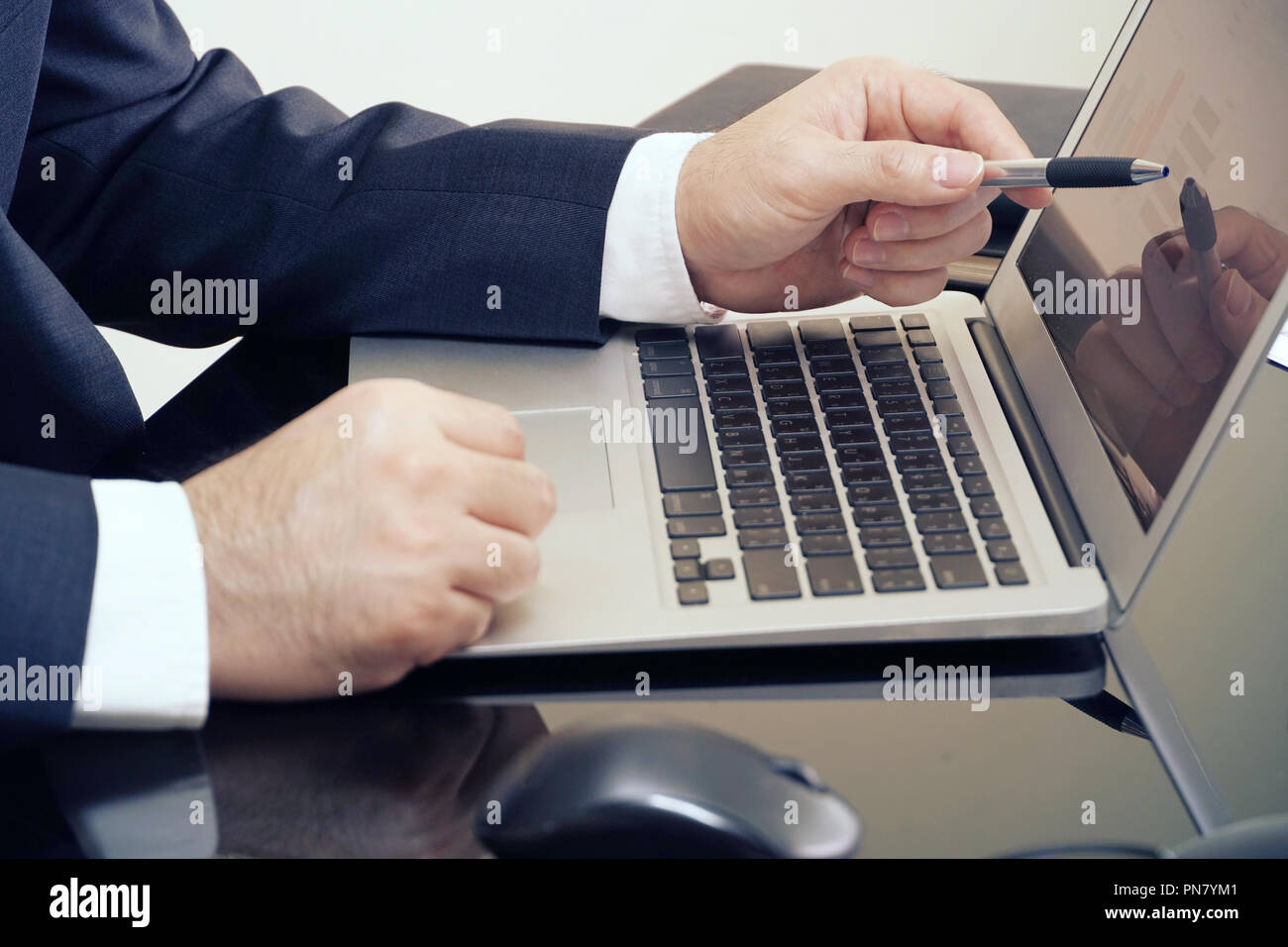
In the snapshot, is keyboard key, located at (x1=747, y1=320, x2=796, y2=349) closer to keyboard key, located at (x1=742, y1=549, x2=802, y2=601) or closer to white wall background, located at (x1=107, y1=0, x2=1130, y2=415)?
keyboard key, located at (x1=742, y1=549, x2=802, y2=601)

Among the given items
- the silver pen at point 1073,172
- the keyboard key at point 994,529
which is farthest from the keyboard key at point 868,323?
the keyboard key at point 994,529

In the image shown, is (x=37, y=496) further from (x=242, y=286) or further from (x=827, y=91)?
(x=827, y=91)

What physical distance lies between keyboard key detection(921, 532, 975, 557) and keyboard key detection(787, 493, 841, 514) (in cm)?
5

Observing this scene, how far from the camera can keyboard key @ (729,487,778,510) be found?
557 mm

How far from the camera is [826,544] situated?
527mm

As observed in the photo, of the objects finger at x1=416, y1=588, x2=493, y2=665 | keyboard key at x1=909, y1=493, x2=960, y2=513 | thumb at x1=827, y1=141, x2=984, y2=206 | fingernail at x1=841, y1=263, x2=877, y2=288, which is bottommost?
finger at x1=416, y1=588, x2=493, y2=665

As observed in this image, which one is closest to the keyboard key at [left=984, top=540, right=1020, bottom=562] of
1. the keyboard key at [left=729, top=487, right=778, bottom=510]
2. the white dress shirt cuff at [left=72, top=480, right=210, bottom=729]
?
the keyboard key at [left=729, top=487, right=778, bottom=510]

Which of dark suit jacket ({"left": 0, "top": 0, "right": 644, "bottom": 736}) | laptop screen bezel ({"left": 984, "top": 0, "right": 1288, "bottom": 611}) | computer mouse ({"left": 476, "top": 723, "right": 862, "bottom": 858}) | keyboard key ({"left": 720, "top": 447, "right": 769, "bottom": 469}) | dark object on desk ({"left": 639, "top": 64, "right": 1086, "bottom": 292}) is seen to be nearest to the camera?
computer mouse ({"left": 476, "top": 723, "right": 862, "bottom": 858})

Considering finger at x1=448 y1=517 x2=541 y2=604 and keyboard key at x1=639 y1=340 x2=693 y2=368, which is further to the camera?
keyboard key at x1=639 y1=340 x2=693 y2=368

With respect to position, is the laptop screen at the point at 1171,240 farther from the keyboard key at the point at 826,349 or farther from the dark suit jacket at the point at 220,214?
the dark suit jacket at the point at 220,214

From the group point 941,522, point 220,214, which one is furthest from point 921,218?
point 220,214

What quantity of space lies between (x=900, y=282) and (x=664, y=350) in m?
0.16

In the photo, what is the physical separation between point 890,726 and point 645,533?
0.14m

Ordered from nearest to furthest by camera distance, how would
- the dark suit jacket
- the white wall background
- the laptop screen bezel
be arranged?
the laptop screen bezel
the dark suit jacket
the white wall background
